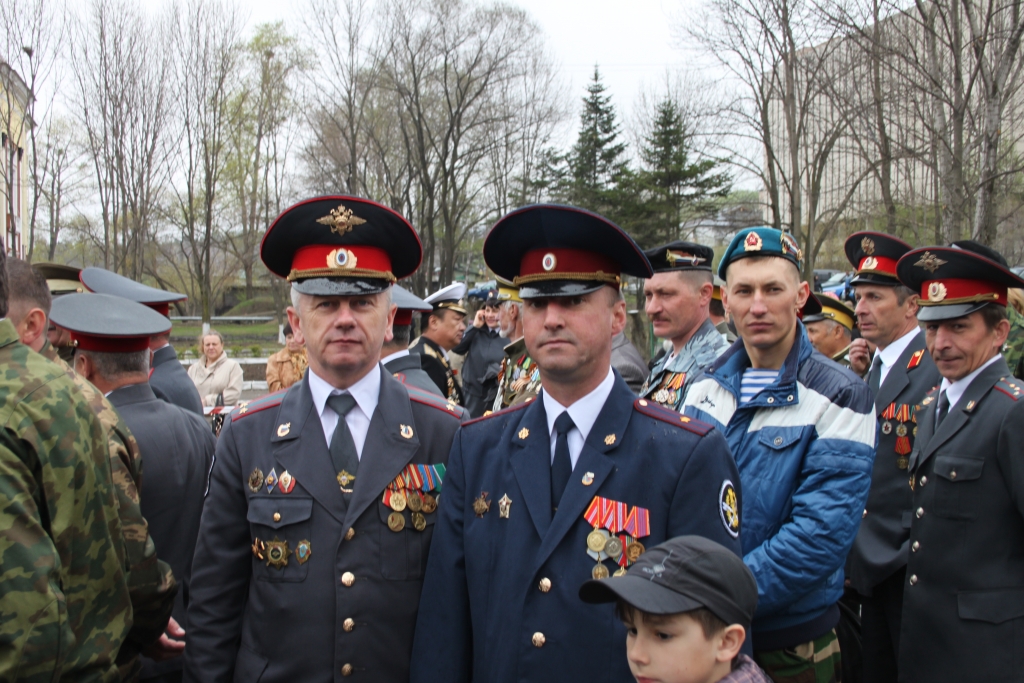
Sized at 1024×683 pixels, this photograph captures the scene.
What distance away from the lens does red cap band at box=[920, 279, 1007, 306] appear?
11.8 feet

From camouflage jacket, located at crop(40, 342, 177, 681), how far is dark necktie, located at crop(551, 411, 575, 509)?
151 centimetres

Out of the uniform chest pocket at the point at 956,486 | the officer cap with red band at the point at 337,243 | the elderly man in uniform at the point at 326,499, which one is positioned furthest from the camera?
the uniform chest pocket at the point at 956,486

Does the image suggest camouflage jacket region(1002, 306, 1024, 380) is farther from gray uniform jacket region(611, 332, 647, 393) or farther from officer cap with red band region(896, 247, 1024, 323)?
gray uniform jacket region(611, 332, 647, 393)

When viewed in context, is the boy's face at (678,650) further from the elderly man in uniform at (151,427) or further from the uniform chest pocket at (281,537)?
the elderly man in uniform at (151,427)

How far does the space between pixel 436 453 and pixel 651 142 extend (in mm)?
30355

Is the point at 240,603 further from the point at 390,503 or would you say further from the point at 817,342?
the point at 817,342

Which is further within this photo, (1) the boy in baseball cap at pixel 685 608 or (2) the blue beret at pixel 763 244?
(2) the blue beret at pixel 763 244

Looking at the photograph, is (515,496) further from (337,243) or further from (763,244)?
(763,244)

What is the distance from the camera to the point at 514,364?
536 centimetres

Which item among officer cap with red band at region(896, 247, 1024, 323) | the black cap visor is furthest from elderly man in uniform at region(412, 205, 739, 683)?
officer cap with red band at region(896, 247, 1024, 323)

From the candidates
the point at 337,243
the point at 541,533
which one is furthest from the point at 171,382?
the point at 541,533

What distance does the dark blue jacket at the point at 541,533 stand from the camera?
6.95 feet

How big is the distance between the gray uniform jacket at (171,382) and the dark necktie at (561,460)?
3553mm

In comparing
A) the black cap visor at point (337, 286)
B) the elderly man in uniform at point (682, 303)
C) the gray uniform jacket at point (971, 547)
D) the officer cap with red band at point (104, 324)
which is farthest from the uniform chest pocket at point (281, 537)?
the gray uniform jacket at point (971, 547)
